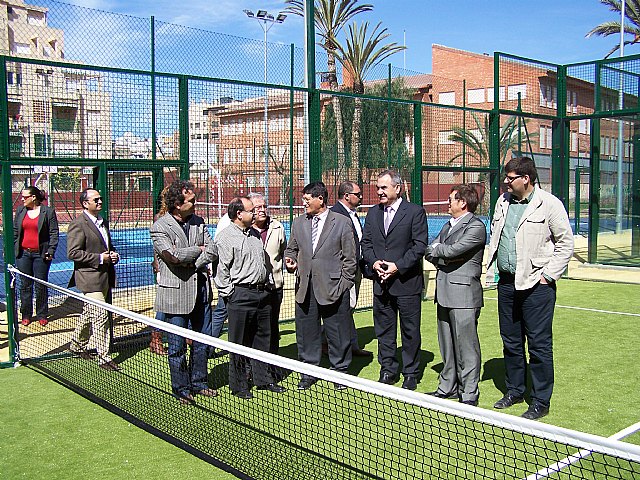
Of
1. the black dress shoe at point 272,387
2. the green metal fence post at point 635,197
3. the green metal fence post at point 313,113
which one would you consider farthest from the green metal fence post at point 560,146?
the black dress shoe at point 272,387

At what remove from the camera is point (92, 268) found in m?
7.43

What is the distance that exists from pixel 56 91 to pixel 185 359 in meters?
4.86

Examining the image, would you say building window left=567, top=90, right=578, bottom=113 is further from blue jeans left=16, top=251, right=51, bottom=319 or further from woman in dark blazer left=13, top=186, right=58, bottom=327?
blue jeans left=16, top=251, right=51, bottom=319

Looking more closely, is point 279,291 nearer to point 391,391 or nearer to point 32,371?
point 32,371

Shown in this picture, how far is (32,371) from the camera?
24.7 ft

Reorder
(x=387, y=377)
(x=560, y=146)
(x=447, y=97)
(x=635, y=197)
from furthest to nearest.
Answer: (x=447, y=97)
(x=635, y=197)
(x=560, y=146)
(x=387, y=377)

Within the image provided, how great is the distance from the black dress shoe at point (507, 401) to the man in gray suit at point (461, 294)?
205 millimetres

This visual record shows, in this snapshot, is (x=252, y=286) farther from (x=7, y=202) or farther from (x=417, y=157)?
(x=417, y=157)

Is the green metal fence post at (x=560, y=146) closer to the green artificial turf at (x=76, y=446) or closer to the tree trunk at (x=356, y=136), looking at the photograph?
the tree trunk at (x=356, y=136)

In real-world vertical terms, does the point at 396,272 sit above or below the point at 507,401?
above

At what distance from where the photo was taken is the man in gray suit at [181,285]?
627cm

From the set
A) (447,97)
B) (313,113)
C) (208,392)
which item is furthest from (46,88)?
(447,97)

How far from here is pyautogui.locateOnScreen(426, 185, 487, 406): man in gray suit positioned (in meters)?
6.17

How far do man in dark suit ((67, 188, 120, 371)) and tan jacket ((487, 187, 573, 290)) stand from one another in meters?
4.32
